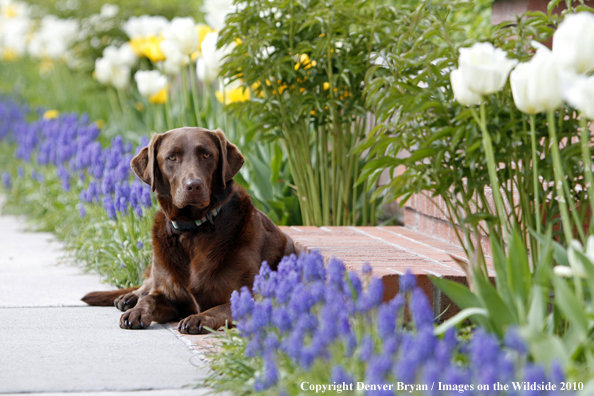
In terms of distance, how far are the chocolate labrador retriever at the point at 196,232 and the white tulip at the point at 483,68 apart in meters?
1.46

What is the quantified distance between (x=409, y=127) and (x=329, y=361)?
3.86 feet

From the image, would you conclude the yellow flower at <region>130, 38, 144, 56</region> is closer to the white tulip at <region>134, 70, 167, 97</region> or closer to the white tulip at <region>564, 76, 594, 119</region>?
the white tulip at <region>134, 70, 167, 97</region>

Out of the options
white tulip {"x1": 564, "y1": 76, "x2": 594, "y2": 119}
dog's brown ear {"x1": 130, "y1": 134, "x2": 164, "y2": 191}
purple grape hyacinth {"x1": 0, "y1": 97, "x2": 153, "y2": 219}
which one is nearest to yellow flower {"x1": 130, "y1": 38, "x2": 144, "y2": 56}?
purple grape hyacinth {"x1": 0, "y1": 97, "x2": 153, "y2": 219}

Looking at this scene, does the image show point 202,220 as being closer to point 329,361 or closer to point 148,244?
point 148,244

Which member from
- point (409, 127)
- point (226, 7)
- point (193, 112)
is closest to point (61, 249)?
point (193, 112)

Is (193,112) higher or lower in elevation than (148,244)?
higher

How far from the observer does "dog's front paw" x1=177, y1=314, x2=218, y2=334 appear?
321 centimetres

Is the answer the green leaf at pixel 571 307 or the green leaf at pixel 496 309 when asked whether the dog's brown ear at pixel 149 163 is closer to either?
the green leaf at pixel 496 309

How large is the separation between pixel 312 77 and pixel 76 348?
2.45 m

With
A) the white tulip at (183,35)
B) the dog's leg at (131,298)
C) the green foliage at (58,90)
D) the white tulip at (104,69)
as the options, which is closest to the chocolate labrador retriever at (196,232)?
the dog's leg at (131,298)

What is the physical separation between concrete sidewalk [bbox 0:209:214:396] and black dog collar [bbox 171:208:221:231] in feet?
1.62

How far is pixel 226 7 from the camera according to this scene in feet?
18.2

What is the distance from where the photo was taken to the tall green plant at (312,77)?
438cm

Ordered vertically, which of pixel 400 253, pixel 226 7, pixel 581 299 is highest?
pixel 226 7
